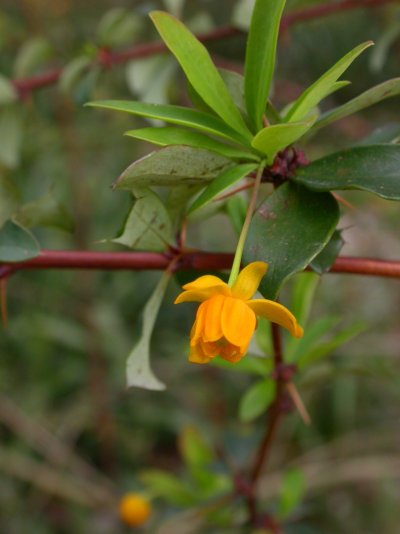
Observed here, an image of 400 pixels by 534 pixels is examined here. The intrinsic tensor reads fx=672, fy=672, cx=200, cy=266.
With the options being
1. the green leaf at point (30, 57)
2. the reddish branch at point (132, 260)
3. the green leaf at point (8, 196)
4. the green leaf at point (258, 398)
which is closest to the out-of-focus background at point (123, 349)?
the green leaf at point (30, 57)

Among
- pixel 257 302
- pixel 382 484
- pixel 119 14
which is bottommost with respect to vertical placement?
pixel 382 484

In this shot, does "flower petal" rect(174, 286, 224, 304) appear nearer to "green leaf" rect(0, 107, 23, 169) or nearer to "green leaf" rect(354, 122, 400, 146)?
"green leaf" rect(354, 122, 400, 146)

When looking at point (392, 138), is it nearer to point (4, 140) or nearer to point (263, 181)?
point (263, 181)

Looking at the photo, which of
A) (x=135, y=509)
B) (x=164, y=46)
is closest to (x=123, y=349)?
(x=135, y=509)

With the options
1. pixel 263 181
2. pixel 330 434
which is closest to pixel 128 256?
pixel 263 181

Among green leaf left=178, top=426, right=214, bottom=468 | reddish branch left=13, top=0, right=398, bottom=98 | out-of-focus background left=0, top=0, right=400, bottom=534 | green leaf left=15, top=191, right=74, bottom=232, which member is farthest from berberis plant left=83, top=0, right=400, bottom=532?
out-of-focus background left=0, top=0, right=400, bottom=534

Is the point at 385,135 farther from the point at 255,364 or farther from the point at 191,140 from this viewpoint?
the point at 255,364

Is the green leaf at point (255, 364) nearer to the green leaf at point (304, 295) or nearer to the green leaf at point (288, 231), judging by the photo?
the green leaf at point (304, 295)
